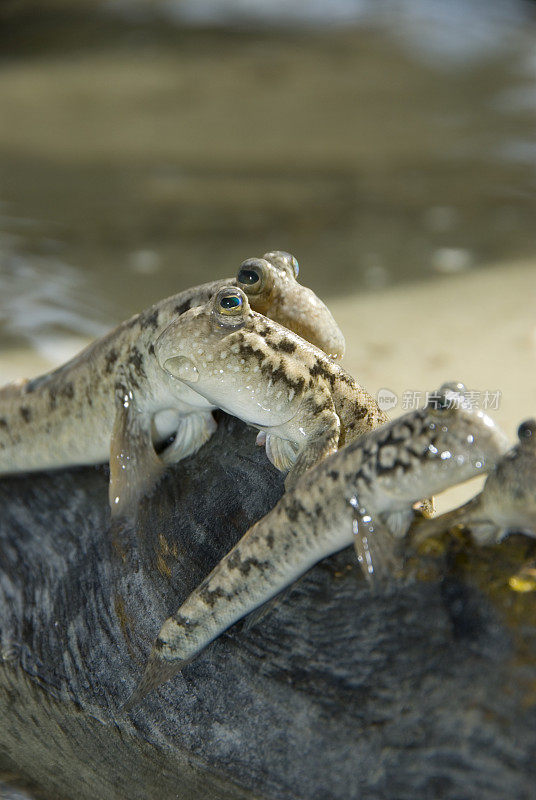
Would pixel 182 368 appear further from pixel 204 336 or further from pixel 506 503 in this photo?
pixel 506 503

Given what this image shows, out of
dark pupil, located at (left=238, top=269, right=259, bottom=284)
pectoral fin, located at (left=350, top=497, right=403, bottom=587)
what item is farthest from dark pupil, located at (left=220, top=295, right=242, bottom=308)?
pectoral fin, located at (left=350, top=497, right=403, bottom=587)

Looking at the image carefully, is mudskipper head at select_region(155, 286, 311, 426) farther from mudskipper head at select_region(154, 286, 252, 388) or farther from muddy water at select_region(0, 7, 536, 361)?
muddy water at select_region(0, 7, 536, 361)

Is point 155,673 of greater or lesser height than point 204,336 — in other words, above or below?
below

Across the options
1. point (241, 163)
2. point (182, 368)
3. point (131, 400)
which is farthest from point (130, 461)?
point (241, 163)

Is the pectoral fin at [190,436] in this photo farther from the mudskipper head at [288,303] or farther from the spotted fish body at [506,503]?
the spotted fish body at [506,503]

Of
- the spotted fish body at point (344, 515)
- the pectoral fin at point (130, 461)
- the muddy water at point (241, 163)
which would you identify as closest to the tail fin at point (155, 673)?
the spotted fish body at point (344, 515)

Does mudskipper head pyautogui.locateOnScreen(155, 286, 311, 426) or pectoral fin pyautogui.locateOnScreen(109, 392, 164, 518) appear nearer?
mudskipper head pyautogui.locateOnScreen(155, 286, 311, 426)

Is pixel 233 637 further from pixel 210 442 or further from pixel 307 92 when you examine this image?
pixel 307 92
